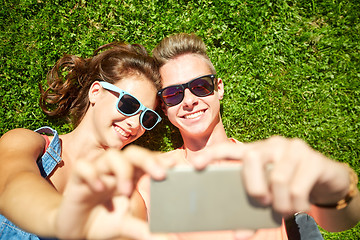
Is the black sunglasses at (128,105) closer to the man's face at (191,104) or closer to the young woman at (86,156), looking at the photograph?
the young woman at (86,156)

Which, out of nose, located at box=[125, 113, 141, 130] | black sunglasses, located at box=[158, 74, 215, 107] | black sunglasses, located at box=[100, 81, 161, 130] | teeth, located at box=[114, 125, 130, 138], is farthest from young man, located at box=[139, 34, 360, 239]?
teeth, located at box=[114, 125, 130, 138]

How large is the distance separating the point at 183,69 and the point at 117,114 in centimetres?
98

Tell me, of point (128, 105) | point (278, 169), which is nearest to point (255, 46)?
point (128, 105)

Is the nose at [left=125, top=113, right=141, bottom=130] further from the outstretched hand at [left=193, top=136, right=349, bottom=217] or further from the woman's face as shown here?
the outstretched hand at [left=193, top=136, right=349, bottom=217]

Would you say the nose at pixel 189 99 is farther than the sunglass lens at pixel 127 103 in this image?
Yes

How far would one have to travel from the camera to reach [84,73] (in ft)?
11.3

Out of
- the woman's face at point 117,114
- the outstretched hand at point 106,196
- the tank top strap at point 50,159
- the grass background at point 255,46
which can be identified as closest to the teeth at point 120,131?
the woman's face at point 117,114

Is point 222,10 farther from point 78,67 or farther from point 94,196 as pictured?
point 94,196

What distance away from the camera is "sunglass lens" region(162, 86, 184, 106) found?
2949 millimetres

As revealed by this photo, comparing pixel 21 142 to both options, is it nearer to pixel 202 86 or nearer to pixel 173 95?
pixel 173 95

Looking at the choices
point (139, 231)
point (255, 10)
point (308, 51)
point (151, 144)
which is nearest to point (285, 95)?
point (308, 51)

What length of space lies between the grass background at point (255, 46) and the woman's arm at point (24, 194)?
156cm

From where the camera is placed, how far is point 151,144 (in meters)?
3.90

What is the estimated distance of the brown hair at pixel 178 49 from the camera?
3.22 metres
